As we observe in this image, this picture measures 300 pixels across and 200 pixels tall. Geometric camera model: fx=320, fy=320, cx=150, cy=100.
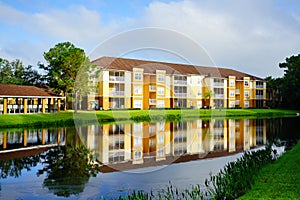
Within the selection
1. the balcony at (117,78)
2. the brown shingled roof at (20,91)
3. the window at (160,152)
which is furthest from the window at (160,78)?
the window at (160,152)

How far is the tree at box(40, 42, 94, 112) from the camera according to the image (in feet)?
120

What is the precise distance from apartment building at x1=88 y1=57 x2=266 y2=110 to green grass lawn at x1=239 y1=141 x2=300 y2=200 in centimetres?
2745

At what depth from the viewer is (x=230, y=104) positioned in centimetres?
5944

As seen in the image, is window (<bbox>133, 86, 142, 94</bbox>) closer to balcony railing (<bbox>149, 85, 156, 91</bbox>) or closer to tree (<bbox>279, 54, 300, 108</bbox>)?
balcony railing (<bbox>149, 85, 156, 91</bbox>)

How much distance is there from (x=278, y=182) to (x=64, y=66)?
32.0 metres

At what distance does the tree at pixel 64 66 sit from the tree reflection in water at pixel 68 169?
2157 centimetres

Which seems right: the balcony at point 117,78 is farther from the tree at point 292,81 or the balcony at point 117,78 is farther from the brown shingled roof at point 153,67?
the tree at point 292,81

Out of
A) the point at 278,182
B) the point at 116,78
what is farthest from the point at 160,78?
the point at 278,182

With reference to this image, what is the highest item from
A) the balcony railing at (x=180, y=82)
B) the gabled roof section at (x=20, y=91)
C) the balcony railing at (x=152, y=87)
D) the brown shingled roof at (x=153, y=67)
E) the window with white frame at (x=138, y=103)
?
the brown shingled roof at (x=153, y=67)

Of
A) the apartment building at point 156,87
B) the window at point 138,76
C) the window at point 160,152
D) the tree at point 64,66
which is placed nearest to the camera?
the window at point 160,152

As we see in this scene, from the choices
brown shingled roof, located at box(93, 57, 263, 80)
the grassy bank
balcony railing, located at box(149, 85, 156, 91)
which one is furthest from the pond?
balcony railing, located at box(149, 85, 156, 91)

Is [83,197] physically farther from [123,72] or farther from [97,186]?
[123,72]

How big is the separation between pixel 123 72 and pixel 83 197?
36.5 metres

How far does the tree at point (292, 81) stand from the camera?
54844mm
